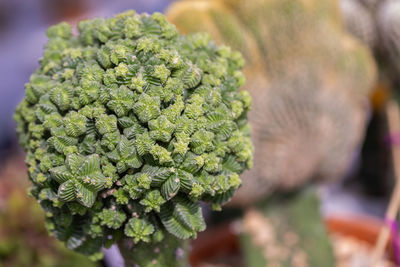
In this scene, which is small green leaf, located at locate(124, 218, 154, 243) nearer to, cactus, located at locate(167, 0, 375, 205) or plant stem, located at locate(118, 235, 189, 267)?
plant stem, located at locate(118, 235, 189, 267)

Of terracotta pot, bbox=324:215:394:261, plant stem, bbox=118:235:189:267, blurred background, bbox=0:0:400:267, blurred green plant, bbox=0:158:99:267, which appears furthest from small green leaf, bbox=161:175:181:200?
terracotta pot, bbox=324:215:394:261

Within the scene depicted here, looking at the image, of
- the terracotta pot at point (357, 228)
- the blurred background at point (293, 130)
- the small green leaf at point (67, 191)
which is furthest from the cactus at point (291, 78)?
the small green leaf at point (67, 191)

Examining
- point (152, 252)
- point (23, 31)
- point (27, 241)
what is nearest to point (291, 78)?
point (152, 252)

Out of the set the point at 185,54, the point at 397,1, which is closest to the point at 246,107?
the point at 185,54

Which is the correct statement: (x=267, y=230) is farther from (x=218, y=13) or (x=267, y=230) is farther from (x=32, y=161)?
(x=32, y=161)

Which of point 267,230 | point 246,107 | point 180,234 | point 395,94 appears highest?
point 246,107

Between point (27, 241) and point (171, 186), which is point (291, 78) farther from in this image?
point (27, 241)

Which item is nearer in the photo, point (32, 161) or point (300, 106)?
point (32, 161)

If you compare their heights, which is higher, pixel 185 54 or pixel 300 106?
pixel 185 54
